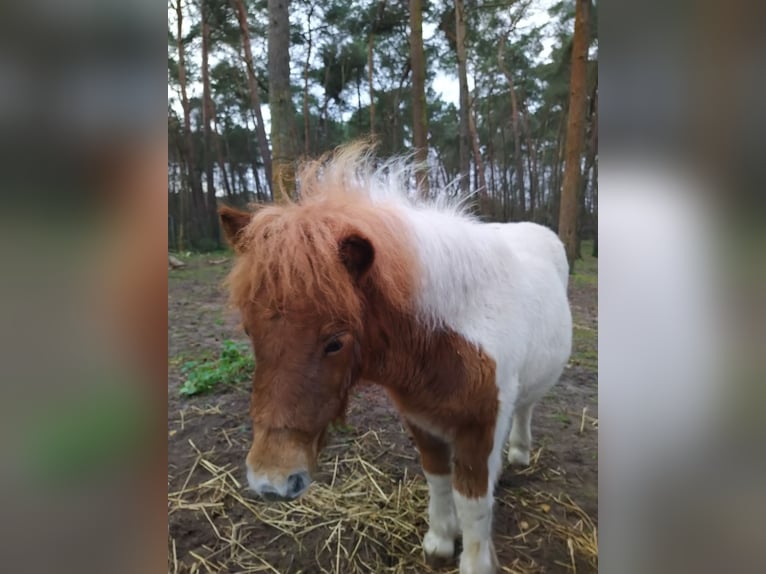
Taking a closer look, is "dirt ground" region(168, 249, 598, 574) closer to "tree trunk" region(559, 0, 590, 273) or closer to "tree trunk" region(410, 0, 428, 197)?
"tree trunk" region(559, 0, 590, 273)

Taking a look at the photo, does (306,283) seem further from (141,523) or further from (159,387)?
(141,523)

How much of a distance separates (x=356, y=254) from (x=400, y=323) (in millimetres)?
255

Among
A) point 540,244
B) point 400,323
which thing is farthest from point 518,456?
point 400,323

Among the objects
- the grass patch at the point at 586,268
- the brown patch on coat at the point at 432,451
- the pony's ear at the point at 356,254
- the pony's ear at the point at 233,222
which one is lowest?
the brown patch on coat at the point at 432,451

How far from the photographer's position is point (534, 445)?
6.01 feet

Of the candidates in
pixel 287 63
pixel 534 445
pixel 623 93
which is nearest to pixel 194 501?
pixel 534 445

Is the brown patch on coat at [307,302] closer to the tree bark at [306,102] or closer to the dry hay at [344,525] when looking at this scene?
the tree bark at [306,102]

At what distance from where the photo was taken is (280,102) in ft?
4.78

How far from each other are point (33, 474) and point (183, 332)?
1176 mm

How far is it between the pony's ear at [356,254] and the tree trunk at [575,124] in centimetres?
71

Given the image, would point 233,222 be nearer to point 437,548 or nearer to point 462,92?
point 462,92

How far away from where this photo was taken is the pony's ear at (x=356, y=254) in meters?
1.02

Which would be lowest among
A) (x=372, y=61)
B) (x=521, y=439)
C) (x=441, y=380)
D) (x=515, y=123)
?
(x=521, y=439)

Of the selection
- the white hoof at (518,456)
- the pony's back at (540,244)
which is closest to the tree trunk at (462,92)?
the pony's back at (540,244)
